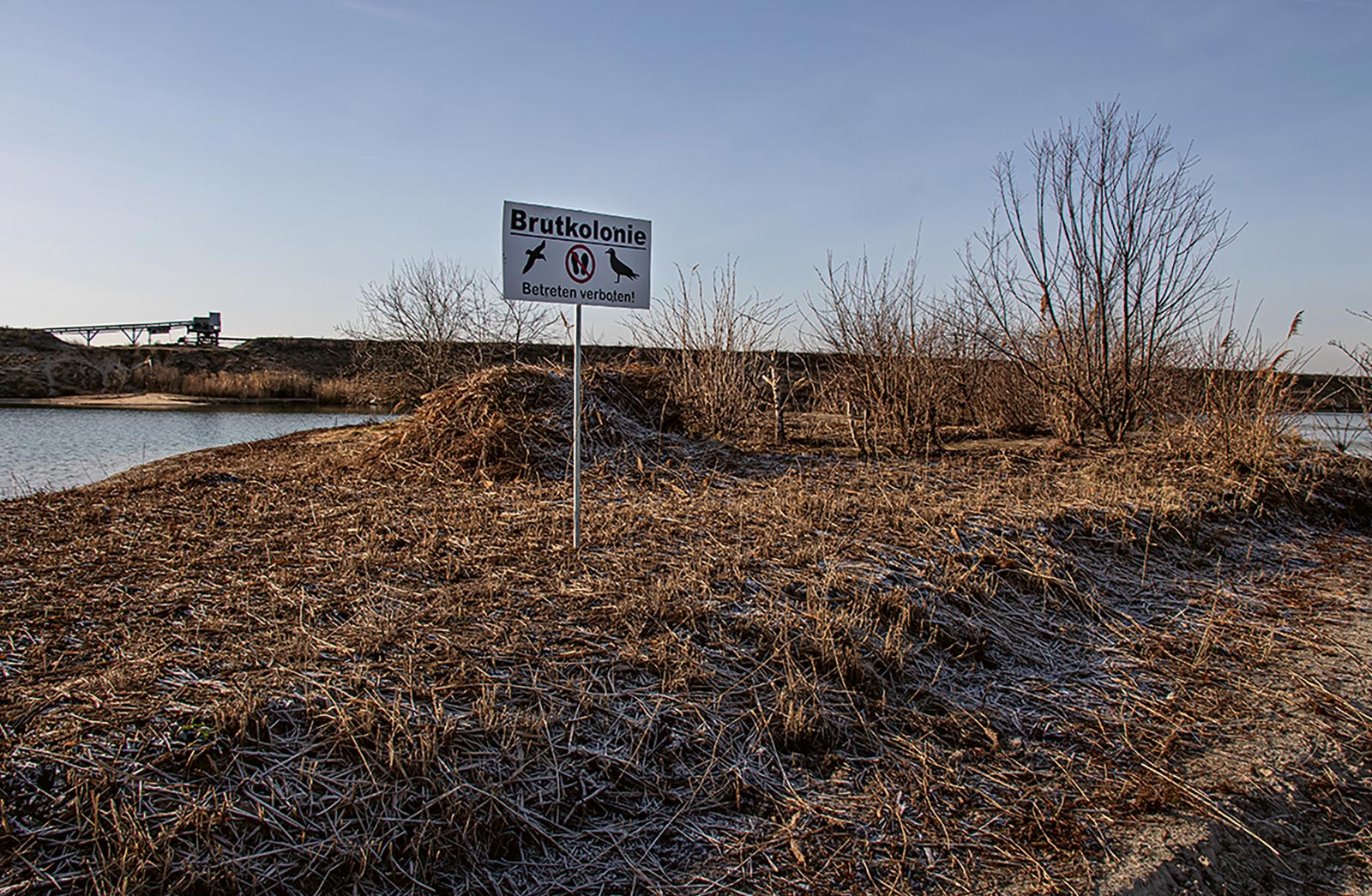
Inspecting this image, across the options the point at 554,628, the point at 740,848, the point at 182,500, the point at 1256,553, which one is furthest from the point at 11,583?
the point at 1256,553

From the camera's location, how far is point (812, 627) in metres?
4.01

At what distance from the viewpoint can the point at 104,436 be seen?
51.0 feet

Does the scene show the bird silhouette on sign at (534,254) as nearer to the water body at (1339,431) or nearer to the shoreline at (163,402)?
the water body at (1339,431)

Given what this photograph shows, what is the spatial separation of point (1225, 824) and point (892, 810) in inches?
50.5

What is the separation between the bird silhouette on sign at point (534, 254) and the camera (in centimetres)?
495

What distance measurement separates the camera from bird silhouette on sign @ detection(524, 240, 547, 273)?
4949mm

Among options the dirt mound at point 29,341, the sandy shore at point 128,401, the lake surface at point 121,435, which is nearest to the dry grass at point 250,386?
the sandy shore at point 128,401

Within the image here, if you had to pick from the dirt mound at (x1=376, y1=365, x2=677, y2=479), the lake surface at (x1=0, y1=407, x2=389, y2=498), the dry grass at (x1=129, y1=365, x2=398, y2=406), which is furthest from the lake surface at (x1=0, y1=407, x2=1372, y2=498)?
the dry grass at (x1=129, y1=365, x2=398, y2=406)

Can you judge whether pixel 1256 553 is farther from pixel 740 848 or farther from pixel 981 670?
pixel 740 848

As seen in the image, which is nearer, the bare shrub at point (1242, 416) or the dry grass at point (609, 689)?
the dry grass at point (609, 689)

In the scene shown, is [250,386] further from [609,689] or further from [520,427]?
[609,689]

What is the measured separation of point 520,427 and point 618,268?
367 cm

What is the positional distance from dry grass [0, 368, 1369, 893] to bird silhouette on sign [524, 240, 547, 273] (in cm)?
184

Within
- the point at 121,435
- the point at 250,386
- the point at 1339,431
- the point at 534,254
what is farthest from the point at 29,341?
the point at 1339,431
